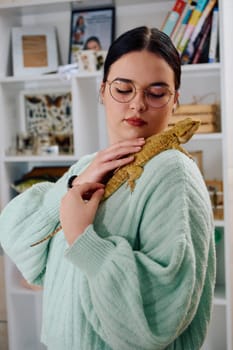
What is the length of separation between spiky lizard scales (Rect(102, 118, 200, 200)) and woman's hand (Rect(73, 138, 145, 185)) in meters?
0.01

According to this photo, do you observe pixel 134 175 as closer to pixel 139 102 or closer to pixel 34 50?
pixel 139 102

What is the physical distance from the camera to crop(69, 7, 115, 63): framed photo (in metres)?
2.69

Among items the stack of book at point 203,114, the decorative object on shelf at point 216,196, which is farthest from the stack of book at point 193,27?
the decorative object on shelf at point 216,196

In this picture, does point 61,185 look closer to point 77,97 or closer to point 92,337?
point 92,337

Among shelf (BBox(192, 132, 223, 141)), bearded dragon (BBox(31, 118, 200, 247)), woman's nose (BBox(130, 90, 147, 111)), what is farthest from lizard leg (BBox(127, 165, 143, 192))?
shelf (BBox(192, 132, 223, 141))

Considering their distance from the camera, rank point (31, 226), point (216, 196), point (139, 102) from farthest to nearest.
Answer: point (216, 196), point (31, 226), point (139, 102)

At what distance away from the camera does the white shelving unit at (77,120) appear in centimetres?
254

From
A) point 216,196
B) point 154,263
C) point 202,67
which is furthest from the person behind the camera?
point 216,196

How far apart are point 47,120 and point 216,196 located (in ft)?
3.30

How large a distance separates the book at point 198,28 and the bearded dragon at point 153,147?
1.62m

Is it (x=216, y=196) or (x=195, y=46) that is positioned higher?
(x=195, y=46)

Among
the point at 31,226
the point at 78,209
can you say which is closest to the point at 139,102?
the point at 78,209

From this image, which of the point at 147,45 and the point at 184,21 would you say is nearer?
the point at 147,45

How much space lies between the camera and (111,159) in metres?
0.94
